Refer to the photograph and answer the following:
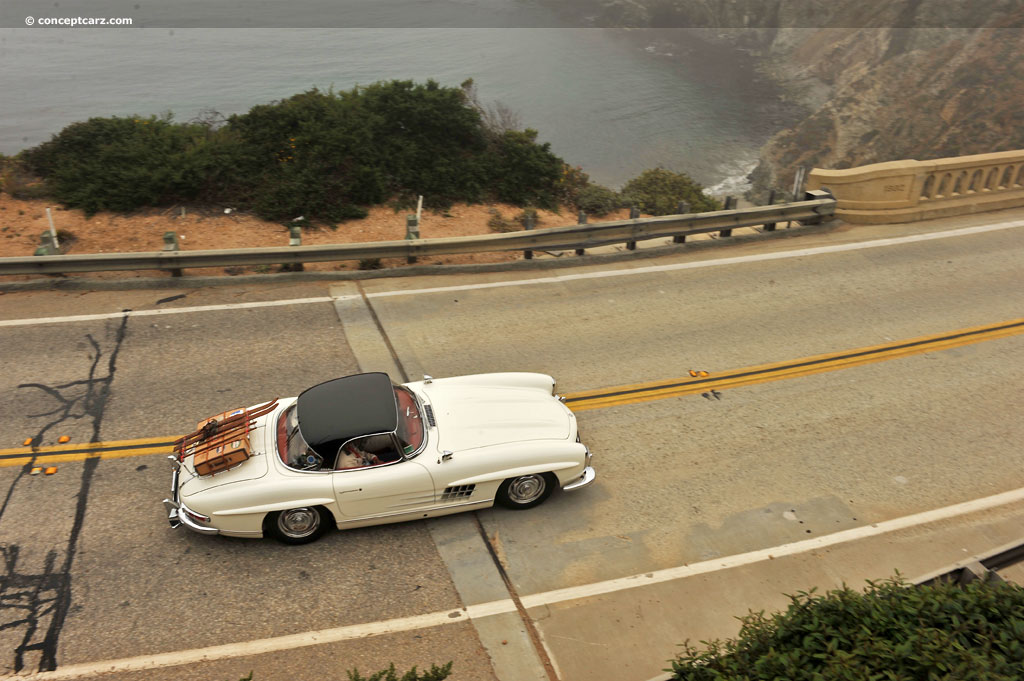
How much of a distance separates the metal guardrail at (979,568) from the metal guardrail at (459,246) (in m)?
8.10

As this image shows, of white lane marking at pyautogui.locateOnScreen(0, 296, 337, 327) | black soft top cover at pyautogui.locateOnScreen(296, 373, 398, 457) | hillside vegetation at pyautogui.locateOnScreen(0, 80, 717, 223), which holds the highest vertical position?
hillside vegetation at pyautogui.locateOnScreen(0, 80, 717, 223)

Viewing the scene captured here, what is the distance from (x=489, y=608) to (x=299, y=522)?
6.23 ft

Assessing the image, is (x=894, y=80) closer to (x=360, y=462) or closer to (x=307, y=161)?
(x=307, y=161)

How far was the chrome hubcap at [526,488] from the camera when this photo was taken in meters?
6.75

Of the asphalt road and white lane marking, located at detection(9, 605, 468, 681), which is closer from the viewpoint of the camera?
white lane marking, located at detection(9, 605, 468, 681)

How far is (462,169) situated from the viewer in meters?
16.5

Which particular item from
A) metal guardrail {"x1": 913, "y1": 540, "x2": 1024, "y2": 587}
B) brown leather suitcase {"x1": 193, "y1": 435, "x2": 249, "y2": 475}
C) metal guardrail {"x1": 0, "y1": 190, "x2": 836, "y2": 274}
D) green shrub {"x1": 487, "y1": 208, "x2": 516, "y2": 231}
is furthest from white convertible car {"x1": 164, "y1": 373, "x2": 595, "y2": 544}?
green shrub {"x1": 487, "y1": 208, "x2": 516, "y2": 231}

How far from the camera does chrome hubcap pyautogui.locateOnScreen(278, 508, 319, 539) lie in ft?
20.5

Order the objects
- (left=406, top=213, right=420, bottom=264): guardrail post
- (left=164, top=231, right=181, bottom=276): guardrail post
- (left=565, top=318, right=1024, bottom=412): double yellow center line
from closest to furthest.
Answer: (left=565, top=318, right=1024, bottom=412): double yellow center line → (left=164, top=231, right=181, bottom=276): guardrail post → (left=406, top=213, right=420, bottom=264): guardrail post

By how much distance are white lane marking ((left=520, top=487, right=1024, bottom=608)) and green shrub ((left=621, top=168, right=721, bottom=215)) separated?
13.8 m

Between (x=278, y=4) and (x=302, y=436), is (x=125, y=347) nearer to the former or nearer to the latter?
(x=302, y=436)

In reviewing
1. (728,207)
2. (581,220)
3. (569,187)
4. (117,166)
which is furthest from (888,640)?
(569,187)

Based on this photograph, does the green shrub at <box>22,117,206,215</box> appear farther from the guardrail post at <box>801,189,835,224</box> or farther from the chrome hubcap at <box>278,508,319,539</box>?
the guardrail post at <box>801,189,835,224</box>

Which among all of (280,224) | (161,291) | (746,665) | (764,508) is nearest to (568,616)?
(746,665)
